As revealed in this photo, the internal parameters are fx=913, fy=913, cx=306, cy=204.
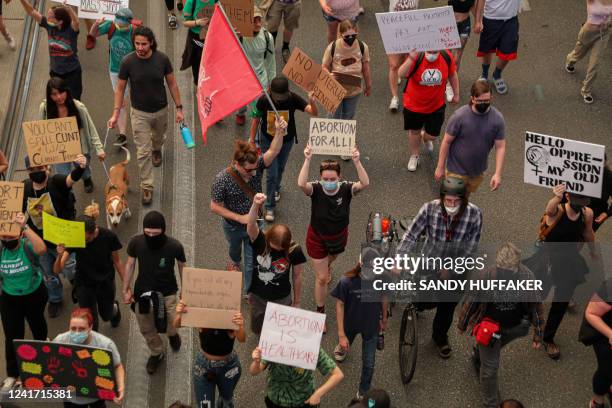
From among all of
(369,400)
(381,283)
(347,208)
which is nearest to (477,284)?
(381,283)

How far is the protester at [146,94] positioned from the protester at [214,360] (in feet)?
11.0

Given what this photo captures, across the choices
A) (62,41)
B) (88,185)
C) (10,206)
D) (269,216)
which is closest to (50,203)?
(10,206)

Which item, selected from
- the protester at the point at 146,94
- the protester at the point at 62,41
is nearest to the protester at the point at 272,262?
the protester at the point at 146,94

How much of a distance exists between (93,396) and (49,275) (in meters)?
2.18

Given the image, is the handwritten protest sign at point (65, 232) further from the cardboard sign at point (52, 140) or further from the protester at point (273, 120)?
the protester at point (273, 120)

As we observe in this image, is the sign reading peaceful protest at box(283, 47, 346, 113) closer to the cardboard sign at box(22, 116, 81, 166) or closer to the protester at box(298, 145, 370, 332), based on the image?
the protester at box(298, 145, 370, 332)

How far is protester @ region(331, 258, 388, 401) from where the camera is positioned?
7.48m

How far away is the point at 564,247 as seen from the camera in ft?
27.6

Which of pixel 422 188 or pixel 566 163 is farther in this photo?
pixel 422 188

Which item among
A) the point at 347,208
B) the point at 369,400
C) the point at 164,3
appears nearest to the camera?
the point at 369,400

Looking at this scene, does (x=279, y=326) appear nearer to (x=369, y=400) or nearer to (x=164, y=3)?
(x=369, y=400)

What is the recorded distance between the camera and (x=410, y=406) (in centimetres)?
821

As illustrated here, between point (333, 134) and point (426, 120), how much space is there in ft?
6.45

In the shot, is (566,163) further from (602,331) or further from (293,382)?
(293,382)
